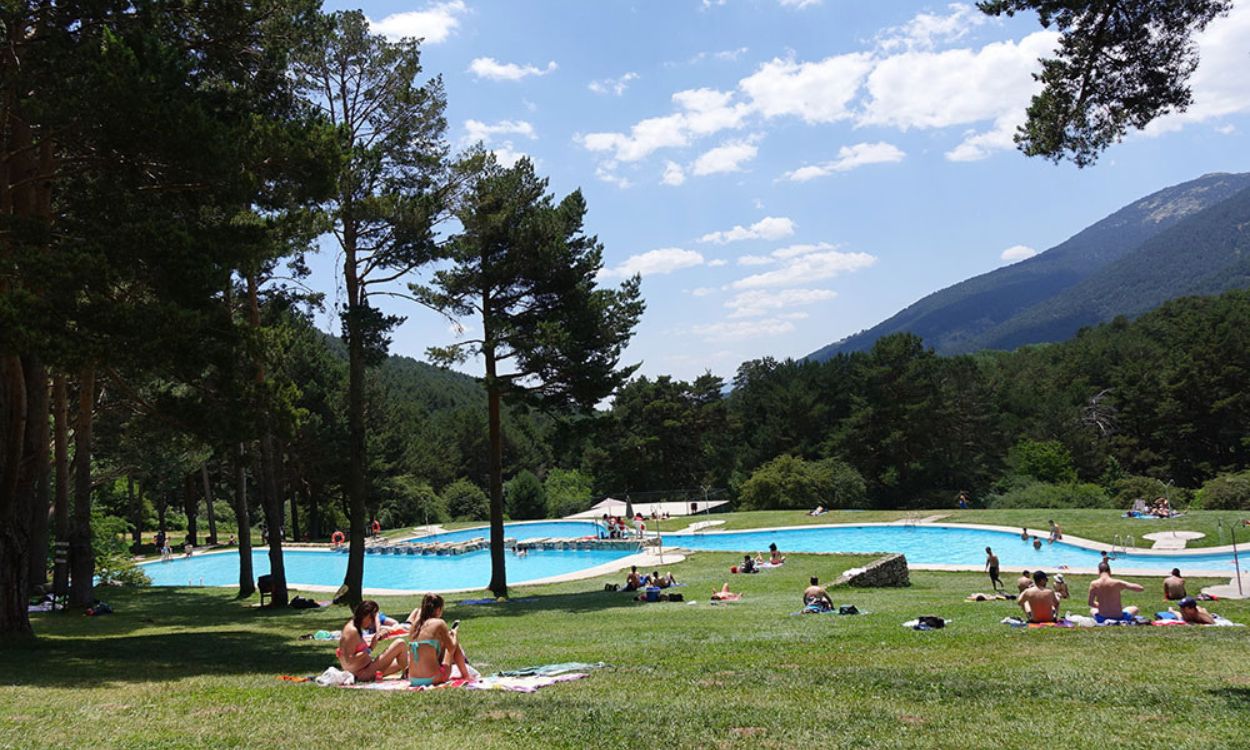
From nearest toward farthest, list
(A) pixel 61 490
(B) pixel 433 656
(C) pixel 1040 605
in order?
(B) pixel 433 656
(C) pixel 1040 605
(A) pixel 61 490

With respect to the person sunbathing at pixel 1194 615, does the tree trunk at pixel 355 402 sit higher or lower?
higher

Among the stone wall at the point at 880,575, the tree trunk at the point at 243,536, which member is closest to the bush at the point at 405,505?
the tree trunk at the point at 243,536

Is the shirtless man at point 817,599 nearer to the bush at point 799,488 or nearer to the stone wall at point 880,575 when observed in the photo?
the stone wall at point 880,575

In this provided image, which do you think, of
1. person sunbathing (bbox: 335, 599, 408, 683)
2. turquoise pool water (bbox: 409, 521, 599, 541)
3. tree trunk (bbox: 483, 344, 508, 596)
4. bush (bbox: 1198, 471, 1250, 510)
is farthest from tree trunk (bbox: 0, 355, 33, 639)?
bush (bbox: 1198, 471, 1250, 510)

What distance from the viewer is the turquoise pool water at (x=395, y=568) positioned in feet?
Answer: 104

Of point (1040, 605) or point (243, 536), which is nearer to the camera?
point (1040, 605)

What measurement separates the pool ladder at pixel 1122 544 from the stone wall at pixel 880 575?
347 inches

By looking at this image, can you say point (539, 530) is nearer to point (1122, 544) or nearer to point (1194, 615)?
point (1122, 544)

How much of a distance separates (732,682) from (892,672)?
1.51 m

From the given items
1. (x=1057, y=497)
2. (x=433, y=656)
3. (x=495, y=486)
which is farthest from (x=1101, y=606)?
(x=1057, y=497)

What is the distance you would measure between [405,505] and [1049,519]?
112 feet

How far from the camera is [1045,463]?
4909 cm

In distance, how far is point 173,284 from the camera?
1062 centimetres

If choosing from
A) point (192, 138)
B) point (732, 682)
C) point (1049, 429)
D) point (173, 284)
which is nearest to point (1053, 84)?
point (732, 682)
